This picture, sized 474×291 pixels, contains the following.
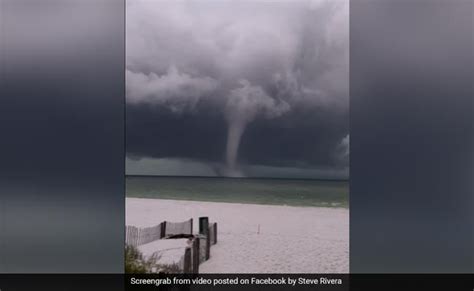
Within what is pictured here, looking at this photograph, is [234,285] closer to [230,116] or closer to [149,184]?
[149,184]

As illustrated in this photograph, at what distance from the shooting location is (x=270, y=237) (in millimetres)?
2379

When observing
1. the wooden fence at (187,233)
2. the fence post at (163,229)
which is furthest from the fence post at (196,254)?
the fence post at (163,229)

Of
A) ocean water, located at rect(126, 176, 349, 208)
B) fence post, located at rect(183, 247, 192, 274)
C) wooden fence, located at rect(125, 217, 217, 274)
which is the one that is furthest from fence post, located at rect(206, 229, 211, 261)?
ocean water, located at rect(126, 176, 349, 208)

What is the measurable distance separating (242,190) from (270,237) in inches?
17.0

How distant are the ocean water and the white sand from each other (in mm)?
66

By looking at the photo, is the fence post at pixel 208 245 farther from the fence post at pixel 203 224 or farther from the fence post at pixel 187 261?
the fence post at pixel 187 261

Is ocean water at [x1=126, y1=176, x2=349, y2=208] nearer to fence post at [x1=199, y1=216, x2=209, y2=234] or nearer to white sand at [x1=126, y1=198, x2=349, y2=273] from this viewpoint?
white sand at [x1=126, y1=198, x2=349, y2=273]

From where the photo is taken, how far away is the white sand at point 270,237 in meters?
2.30

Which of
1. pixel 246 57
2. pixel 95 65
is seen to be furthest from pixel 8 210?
pixel 246 57

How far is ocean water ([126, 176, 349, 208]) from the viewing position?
2.35m

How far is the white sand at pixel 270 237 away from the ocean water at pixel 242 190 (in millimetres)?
66
